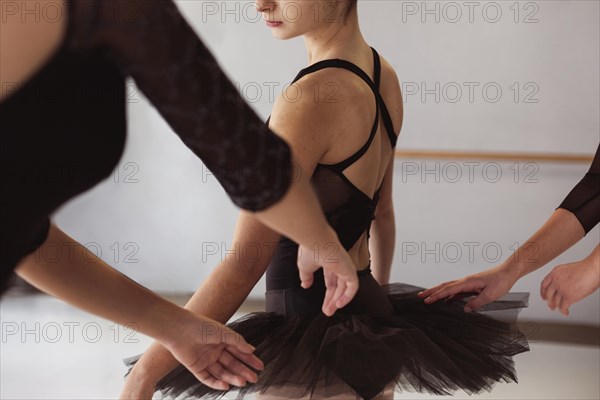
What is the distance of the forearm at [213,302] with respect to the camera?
4.67ft

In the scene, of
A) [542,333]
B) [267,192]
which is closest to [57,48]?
[267,192]

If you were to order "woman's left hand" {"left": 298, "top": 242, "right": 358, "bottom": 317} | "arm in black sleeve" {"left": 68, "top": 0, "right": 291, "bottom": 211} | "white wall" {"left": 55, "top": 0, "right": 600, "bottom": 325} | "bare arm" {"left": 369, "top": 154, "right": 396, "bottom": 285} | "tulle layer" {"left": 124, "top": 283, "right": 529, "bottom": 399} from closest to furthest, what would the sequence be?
"arm in black sleeve" {"left": 68, "top": 0, "right": 291, "bottom": 211}, "woman's left hand" {"left": 298, "top": 242, "right": 358, "bottom": 317}, "tulle layer" {"left": 124, "top": 283, "right": 529, "bottom": 399}, "bare arm" {"left": 369, "top": 154, "right": 396, "bottom": 285}, "white wall" {"left": 55, "top": 0, "right": 600, "bottom": 325}

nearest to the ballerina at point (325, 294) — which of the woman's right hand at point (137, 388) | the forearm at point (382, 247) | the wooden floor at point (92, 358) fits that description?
the woman's right hand at point (137, 388)

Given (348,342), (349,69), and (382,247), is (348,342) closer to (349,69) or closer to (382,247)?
(349,69)

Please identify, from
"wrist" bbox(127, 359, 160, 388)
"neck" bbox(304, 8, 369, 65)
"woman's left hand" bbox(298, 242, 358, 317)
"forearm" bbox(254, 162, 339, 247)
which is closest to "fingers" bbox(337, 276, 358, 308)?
"woman's left hand" bbox(298, 242, 358, 317)

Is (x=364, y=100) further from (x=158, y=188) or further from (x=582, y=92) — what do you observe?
(x=158, y=188)

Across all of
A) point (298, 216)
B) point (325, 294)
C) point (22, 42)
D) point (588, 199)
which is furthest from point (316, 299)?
point (22, 42)

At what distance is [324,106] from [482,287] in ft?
2.31

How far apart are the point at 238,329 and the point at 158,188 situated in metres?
2.39

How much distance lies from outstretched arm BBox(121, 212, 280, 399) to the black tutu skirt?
7cm

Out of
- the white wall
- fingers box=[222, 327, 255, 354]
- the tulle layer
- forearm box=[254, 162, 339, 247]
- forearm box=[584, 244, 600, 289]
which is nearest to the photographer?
forearm box=[254, 162, 339, 247]

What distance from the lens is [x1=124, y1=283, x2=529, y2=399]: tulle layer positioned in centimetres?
140

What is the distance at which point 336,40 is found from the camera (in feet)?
5.08

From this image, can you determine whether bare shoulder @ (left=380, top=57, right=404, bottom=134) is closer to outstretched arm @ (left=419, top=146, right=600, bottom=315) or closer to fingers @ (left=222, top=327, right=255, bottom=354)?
outstretched arm @ (left=419, top=146, right=600, bottom=315)
